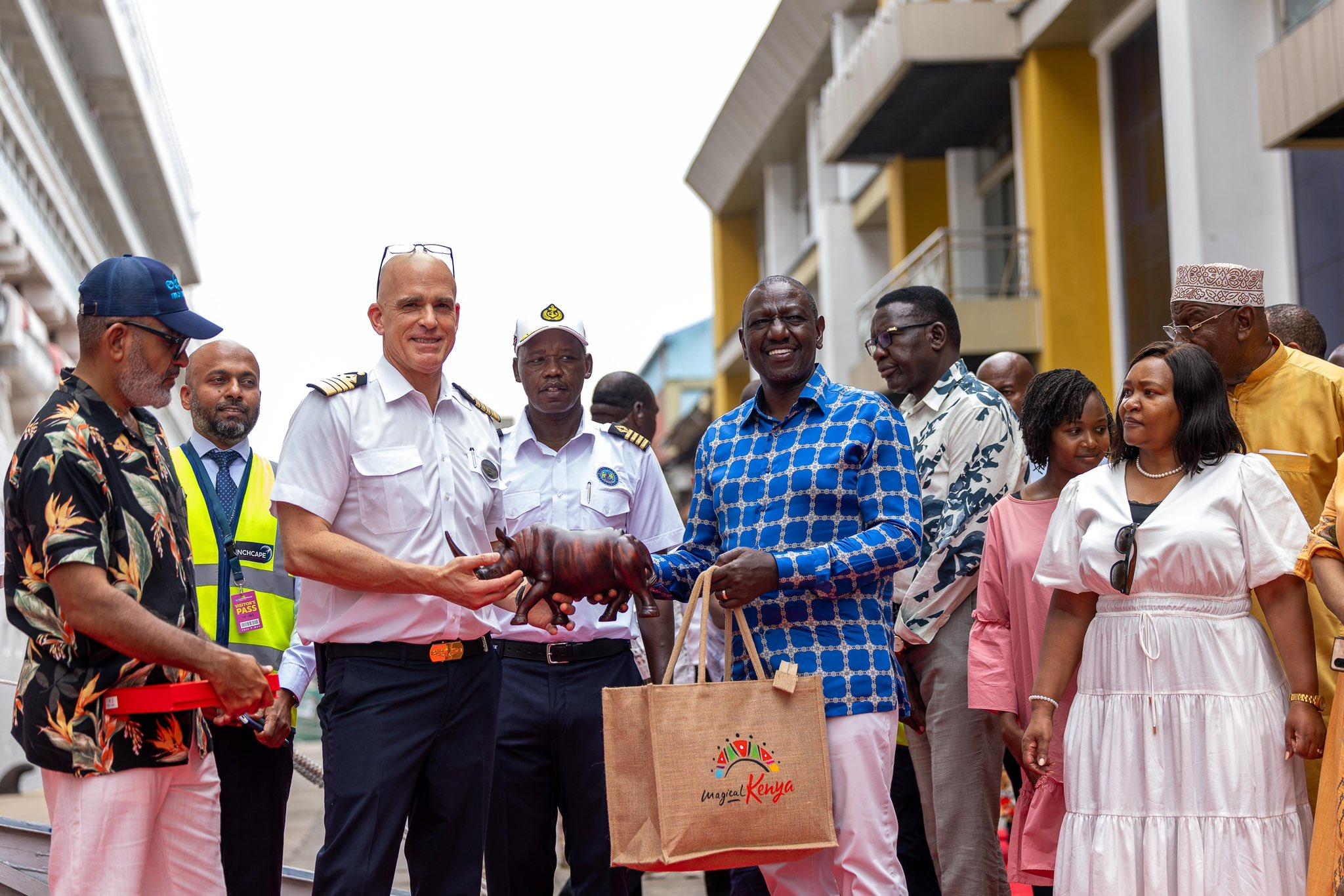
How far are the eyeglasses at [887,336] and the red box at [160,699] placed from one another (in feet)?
9.90

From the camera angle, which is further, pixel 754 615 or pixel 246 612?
pixel 246 612

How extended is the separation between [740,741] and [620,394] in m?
4.08

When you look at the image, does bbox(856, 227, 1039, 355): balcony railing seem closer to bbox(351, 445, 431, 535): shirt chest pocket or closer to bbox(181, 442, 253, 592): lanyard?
bbox(181, 442, 253, 592): lanyard

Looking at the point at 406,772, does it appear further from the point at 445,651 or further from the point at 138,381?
the point at 138,381

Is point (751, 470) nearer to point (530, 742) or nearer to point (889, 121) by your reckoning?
point (530, 742)

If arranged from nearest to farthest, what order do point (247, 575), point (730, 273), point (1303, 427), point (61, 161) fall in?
point (1303, 427)
point (247, 575)
point (61, 161)
point (730, 273)

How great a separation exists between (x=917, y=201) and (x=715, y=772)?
A: 62.9 feet

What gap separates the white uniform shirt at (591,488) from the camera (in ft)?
18.6

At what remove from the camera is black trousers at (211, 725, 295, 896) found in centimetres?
504

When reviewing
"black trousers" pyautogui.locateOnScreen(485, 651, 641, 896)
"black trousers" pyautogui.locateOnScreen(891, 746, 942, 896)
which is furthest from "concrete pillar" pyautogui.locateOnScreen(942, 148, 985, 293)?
"black trousers" pyautogui.locateOnScreen(485, 651, 641, 896)

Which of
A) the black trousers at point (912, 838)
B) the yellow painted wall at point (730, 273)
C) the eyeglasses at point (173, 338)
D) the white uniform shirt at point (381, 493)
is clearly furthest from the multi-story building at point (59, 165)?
the yellow painted wall at point (730, 273)

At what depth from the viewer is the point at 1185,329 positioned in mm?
5242

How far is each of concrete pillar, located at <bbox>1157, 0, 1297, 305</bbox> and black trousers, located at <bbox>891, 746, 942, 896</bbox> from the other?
331 inches

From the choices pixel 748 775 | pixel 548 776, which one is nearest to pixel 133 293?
pixel 748 775
